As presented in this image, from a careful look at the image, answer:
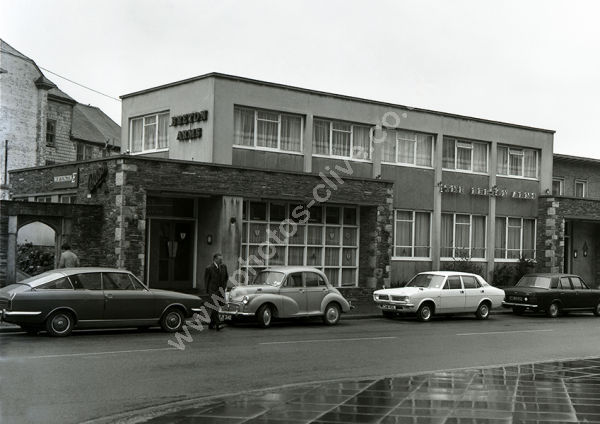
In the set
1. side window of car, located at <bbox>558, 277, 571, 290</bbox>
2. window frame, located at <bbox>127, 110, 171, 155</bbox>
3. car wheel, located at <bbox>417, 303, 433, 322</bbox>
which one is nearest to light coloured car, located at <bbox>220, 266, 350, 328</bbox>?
car wheel, located at <bbox>417, 303, 433, 322</bbox>

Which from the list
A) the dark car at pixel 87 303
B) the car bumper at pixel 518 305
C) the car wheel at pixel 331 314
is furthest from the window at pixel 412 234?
the dark car at pixel 87 303

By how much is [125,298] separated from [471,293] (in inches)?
462

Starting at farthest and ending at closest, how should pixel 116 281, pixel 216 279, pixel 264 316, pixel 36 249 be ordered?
pixel 36 249
pixel 264 316
pixel 216 279
pixel 116 281

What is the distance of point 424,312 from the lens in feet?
76.0

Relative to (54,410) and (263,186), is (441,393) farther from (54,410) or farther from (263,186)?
(263,186)

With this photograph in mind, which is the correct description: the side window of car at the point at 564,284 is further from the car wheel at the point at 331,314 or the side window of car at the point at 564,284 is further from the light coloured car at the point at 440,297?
the car wheel at the point at 331,314

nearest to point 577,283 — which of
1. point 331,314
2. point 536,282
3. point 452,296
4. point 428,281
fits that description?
point 536,282

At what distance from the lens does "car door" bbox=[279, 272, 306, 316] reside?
19875 millimetres

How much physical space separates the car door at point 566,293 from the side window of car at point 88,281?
16.3 m

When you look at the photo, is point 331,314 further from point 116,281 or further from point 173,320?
point 116,281

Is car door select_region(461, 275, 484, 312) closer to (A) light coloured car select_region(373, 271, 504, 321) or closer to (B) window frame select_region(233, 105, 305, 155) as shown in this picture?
(A) light coloured car select_region(373, 271, 504, 321)

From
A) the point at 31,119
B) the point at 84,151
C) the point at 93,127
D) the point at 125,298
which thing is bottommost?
the point at 125,298

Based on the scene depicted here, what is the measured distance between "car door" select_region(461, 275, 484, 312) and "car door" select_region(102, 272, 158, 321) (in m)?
10.9

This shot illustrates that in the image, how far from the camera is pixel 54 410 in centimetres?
888
